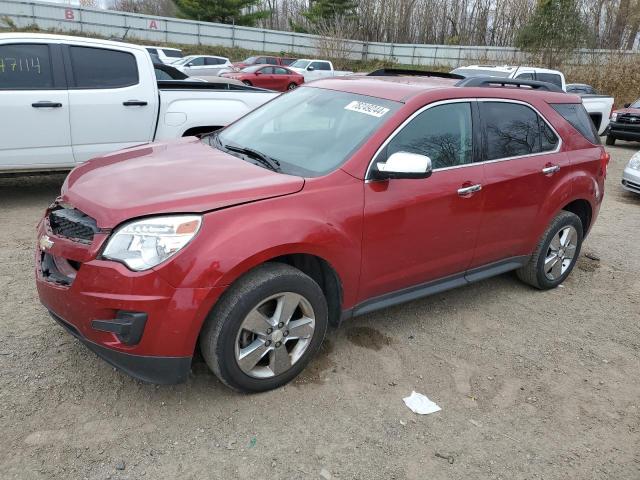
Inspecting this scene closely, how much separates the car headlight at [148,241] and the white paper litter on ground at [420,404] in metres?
Result: 1.57

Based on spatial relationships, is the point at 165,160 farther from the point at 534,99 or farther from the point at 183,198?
the point at 534,99

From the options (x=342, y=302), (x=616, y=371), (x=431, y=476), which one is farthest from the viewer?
(x=616, y=371)

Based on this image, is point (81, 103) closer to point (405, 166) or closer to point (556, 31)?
point (405, 166)

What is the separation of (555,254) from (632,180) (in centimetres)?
512

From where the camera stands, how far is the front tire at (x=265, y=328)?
8.75 feet

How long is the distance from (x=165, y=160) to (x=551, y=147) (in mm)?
3044

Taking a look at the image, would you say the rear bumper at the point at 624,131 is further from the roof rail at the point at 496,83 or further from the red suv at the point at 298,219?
the red suv at the point at 298,219

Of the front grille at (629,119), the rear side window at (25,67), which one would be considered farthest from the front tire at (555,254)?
the front grille at (629,119)

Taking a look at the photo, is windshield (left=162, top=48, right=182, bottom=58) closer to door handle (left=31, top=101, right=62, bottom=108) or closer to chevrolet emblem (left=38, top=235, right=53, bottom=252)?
door handle (left=31, top=101, right=62, bottom=108)

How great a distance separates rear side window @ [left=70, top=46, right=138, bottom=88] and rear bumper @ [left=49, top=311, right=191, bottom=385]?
410cm

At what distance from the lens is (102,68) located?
19.5ft

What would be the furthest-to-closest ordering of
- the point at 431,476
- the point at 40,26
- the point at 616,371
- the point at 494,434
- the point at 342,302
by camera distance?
the point at 40,26 → the point at 616,371 → the point at 342,302 → the point at 494,434 → the point at 431,476

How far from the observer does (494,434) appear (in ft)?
9.27

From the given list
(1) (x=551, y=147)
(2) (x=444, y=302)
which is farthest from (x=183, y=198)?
(1) (x=551, y=147)
